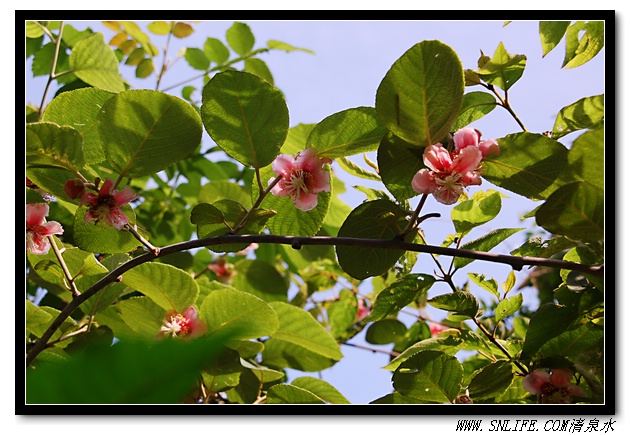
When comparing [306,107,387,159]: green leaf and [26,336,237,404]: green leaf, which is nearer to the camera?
[26,336,237,404]: green leaf

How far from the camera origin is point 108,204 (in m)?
0.80

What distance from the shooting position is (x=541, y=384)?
0.89m

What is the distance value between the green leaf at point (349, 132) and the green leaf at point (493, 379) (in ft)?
1.14

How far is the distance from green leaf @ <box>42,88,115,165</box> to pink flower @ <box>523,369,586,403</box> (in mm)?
660

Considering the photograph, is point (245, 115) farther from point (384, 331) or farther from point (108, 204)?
point (384, 331)

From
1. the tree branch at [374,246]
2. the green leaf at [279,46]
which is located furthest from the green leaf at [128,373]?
the green leaf at [279,46]

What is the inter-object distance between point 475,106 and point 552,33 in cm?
21

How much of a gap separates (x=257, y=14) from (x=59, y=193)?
1.40 feet

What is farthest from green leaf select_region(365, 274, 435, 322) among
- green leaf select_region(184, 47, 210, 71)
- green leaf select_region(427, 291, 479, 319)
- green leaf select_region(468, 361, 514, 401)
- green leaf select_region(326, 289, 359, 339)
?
green leaf select_region(184, 47, 210, 71)

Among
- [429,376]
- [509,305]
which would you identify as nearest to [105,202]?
[429,376]

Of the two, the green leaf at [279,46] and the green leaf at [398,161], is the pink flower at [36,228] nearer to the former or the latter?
the green leaf at [398,161]

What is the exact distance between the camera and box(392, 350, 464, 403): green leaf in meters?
0.92

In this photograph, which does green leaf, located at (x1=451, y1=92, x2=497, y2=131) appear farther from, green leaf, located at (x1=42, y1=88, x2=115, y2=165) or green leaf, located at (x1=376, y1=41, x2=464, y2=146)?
green leaf, located at (x1=42, y1=88, x2=115, y2=165)

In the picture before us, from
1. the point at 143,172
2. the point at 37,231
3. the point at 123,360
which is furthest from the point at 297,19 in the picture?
the point at 123,360
